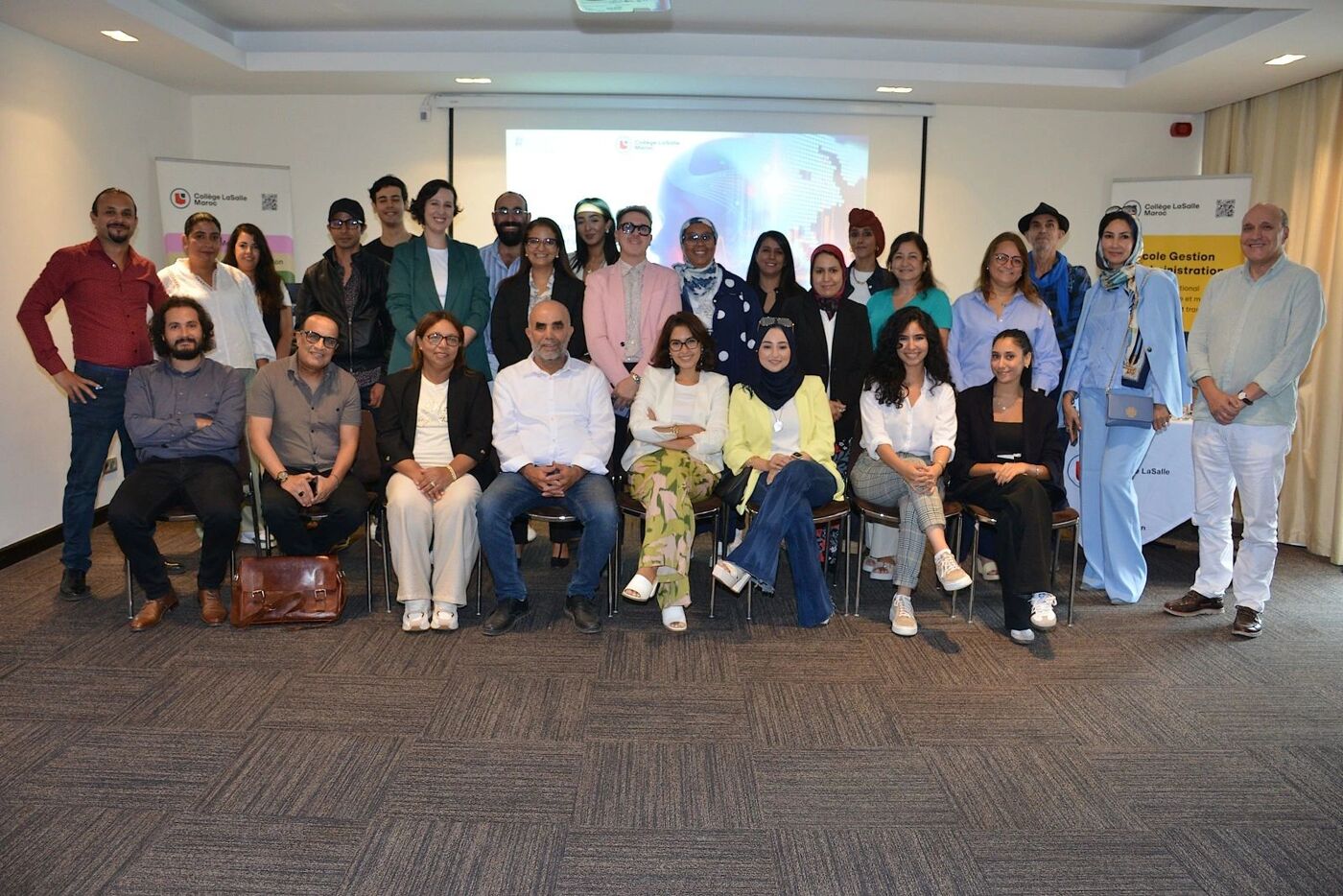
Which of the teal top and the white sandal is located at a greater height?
the teal top

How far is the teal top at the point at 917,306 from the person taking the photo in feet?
14.9

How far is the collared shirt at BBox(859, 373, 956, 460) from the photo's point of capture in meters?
4.14

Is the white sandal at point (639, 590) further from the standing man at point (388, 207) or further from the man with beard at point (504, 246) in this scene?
the standing man at point (388, 207)

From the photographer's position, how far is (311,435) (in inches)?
161

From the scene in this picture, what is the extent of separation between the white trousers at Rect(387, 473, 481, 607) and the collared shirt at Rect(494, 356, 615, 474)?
305mm

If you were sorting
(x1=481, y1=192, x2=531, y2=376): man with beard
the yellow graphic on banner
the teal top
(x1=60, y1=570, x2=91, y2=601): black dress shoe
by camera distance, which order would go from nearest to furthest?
(x1=60, y1=570, x2=91, y2=601): black dress shoe < the teal top < (x1=481, y1=192, x2=531, y2=376): man with beard < the yellow graphic on banner

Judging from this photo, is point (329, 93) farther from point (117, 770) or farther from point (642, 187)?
point (117, 770)

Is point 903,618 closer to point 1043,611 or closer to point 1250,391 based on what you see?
point 1043,611

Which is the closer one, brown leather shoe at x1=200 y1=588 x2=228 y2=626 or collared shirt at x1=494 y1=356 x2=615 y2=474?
brown leather shoe at x1=200 y1=588 x2=228 y2=626

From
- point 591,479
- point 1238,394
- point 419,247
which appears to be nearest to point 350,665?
point 591,479

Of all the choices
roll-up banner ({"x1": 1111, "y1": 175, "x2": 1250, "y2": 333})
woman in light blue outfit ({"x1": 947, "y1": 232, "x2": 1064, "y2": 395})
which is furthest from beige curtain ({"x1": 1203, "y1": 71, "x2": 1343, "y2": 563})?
woman in light blue outfit ({"x1": 947, "y1": 232, "x2": 1064, "y2": 395})

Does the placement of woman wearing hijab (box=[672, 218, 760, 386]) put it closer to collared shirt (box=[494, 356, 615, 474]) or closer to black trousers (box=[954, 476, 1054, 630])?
collared shirt (box=[494, 356, 615, 474])

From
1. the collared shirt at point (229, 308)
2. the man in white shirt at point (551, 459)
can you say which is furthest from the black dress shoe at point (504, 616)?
the collared shirt at point (229, 308)

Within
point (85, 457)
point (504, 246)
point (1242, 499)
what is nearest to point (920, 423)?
point (1242, 499)
